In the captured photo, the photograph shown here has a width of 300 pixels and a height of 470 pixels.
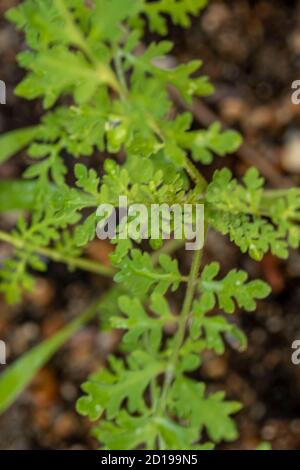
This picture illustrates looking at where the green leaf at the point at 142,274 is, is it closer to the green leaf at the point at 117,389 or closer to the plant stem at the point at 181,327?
the plant stem at the point at 181,327

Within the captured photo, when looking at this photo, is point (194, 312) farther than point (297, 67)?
No

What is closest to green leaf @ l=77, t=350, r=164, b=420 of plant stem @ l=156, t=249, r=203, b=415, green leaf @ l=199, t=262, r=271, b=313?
plant stem @ l=156, t=249, r=203, b=415

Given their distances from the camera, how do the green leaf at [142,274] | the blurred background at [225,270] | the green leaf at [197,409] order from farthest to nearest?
the blurred background at [225,270] < the green leaf at [197,409] < the green leaf at [142,274]

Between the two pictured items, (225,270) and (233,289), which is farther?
(225,270)

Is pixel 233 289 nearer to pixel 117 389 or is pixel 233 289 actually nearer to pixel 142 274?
pixel 142 274

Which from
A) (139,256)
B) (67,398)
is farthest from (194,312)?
(67,398)

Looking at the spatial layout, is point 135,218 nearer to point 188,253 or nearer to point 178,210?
point 178,210

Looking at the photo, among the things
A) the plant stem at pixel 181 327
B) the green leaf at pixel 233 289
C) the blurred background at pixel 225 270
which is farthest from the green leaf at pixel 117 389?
the blurred background at pixel 225 270

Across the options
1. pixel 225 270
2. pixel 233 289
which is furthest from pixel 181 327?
pixel 225 270
